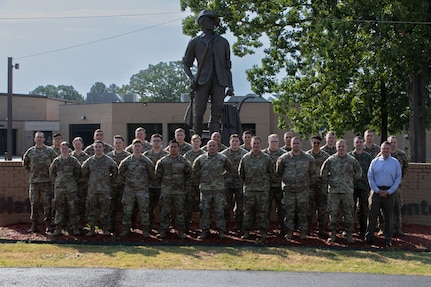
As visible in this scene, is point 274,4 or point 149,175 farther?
point 274,4

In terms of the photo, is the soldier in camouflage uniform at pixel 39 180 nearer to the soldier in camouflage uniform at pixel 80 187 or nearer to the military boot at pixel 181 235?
the soldier in camouflage uniform at pixel 80 187

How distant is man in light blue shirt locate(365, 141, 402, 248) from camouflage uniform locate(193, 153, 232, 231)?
234 centimetres

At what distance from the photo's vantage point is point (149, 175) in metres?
10.2

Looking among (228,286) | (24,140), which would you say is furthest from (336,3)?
(24,140)

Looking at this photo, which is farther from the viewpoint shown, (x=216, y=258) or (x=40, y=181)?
(x=40, y=181)

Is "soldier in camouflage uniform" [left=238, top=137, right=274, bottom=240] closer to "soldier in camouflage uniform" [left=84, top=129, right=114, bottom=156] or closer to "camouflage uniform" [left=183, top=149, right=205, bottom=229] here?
"camouflage uniform" [left=183, top=149, right=205, bottom=229]

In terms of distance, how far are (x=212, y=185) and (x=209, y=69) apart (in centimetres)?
301

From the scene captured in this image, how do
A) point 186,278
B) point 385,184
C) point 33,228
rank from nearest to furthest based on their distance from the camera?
point 186,278, point 385,184, point 33,228

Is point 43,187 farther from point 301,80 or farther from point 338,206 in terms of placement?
point 301,80

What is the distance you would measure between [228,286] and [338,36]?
549 inches

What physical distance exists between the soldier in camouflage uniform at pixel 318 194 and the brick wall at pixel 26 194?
148cm

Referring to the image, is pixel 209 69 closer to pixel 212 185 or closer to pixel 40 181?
pixel 212 185

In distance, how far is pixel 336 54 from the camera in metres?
20.7

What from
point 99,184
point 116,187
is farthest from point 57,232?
point 116,187
